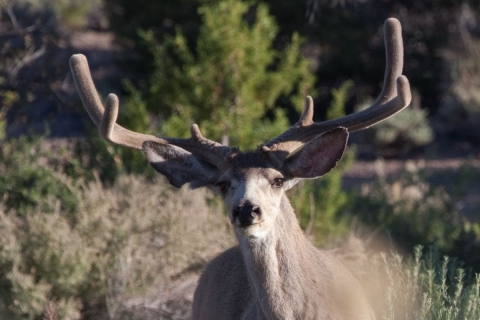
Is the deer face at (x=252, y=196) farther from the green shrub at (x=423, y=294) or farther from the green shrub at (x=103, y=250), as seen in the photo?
the green shrub at (x=103, y=250)

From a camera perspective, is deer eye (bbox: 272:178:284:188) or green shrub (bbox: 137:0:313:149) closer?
deer eye (bbox: 272:178:284:188)

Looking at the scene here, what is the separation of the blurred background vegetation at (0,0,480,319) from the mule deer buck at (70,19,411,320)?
2.24 ft

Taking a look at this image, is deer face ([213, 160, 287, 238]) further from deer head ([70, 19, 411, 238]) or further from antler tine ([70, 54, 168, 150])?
antler tine ([70, 54, 168, 150])

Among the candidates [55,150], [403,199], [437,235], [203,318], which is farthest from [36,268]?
[403,199]

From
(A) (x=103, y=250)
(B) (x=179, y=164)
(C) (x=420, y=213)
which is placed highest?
(B) (x=179, y=164)

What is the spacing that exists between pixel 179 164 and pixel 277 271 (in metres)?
1.10

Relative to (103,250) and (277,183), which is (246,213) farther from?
(103,250)

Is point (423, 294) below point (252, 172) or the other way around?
below

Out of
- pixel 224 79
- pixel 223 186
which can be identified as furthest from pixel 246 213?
pixel 224 79

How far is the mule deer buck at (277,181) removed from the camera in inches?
232

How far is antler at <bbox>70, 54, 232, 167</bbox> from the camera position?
6230 mm

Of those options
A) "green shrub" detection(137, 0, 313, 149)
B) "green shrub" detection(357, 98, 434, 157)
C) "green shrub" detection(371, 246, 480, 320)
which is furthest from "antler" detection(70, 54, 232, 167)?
"green shrub" detection(357, 98, 434, 157)

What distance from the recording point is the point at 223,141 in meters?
Result: 12.5

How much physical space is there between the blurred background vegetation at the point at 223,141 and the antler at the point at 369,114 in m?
1.07
